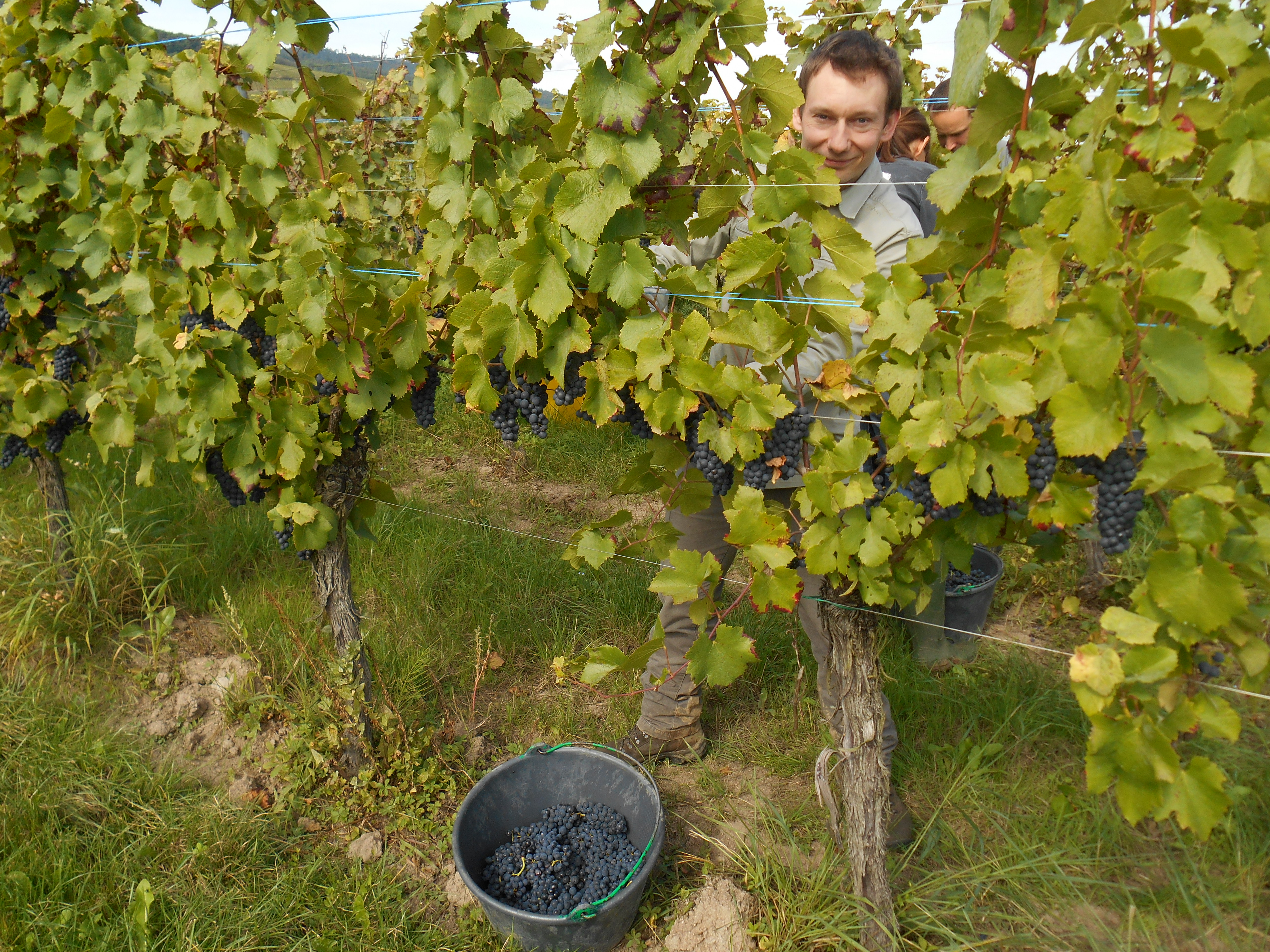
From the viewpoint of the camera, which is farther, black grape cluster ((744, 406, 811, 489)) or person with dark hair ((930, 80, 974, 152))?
person with dark hair ((930, 80, 974, 152))

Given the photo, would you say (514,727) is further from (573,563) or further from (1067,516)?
(1067,516)

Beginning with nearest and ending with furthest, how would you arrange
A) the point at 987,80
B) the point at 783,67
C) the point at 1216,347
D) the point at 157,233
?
1. the point at 1216,347
2. the point at 987,80
3. the point at 783,67
4. the point at 157,233

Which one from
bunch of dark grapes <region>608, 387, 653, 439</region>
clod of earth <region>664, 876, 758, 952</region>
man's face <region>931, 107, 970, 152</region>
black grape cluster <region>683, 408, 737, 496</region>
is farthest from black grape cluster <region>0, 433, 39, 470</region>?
man's face <region>931, 107, 970, 152</region>

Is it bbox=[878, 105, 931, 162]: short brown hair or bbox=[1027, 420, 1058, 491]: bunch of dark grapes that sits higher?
bbox=[878, 105, 931, 162]: short brown hair

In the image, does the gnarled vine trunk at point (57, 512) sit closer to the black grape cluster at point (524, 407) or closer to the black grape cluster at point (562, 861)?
the black grape cluster at point (562, 861)

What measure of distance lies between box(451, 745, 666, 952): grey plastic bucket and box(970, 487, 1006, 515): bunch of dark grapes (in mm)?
1221

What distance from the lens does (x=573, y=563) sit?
6.24 ft

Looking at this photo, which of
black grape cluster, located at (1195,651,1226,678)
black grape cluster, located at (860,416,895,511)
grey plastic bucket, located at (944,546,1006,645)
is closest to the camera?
black grape cluster, located at (1195,651,1226,678)

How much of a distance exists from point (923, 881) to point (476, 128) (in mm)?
2136

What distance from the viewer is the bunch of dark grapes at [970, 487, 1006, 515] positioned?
141 centimetres

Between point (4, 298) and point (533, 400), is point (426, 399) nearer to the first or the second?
point (533, 400)

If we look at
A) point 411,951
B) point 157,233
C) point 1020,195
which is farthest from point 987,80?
point 411,951

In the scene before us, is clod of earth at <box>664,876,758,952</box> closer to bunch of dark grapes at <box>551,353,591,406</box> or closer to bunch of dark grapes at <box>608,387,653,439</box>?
bunch of dark grapes at <box>608,387,653,439</box>

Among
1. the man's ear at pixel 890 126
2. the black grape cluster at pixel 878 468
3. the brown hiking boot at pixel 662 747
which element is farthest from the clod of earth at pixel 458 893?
the man's ear at pixel 890 126
